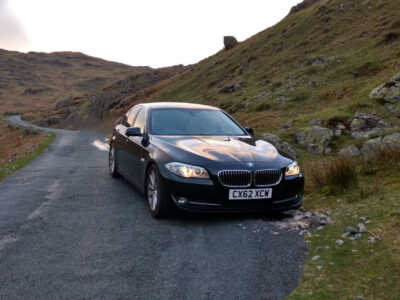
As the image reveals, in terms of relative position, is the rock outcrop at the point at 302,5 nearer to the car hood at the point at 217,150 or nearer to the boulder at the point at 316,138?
the boulder at the point at 316,138

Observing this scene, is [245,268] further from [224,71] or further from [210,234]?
[224,71]

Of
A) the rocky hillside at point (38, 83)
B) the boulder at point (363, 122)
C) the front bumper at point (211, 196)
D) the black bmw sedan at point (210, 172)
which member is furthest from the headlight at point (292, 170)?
the rocky hillside at point (38, 83)

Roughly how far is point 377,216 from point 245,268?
81.6 inches

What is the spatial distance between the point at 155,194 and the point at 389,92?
1041cm

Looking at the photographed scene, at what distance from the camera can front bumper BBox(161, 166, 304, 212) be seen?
5465 millimetres

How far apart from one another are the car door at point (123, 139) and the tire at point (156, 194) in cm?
173

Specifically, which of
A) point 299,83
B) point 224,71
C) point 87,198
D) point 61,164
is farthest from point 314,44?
point 87,198

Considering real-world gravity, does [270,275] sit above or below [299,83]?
below

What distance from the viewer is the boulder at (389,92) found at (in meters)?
13.1

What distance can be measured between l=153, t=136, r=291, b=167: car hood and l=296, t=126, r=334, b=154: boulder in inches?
188

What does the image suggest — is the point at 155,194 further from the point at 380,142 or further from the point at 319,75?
the point at 319,75

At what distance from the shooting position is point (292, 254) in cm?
458

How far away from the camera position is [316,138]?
37.7ft

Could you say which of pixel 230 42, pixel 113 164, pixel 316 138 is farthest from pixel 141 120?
pixel 230 42
